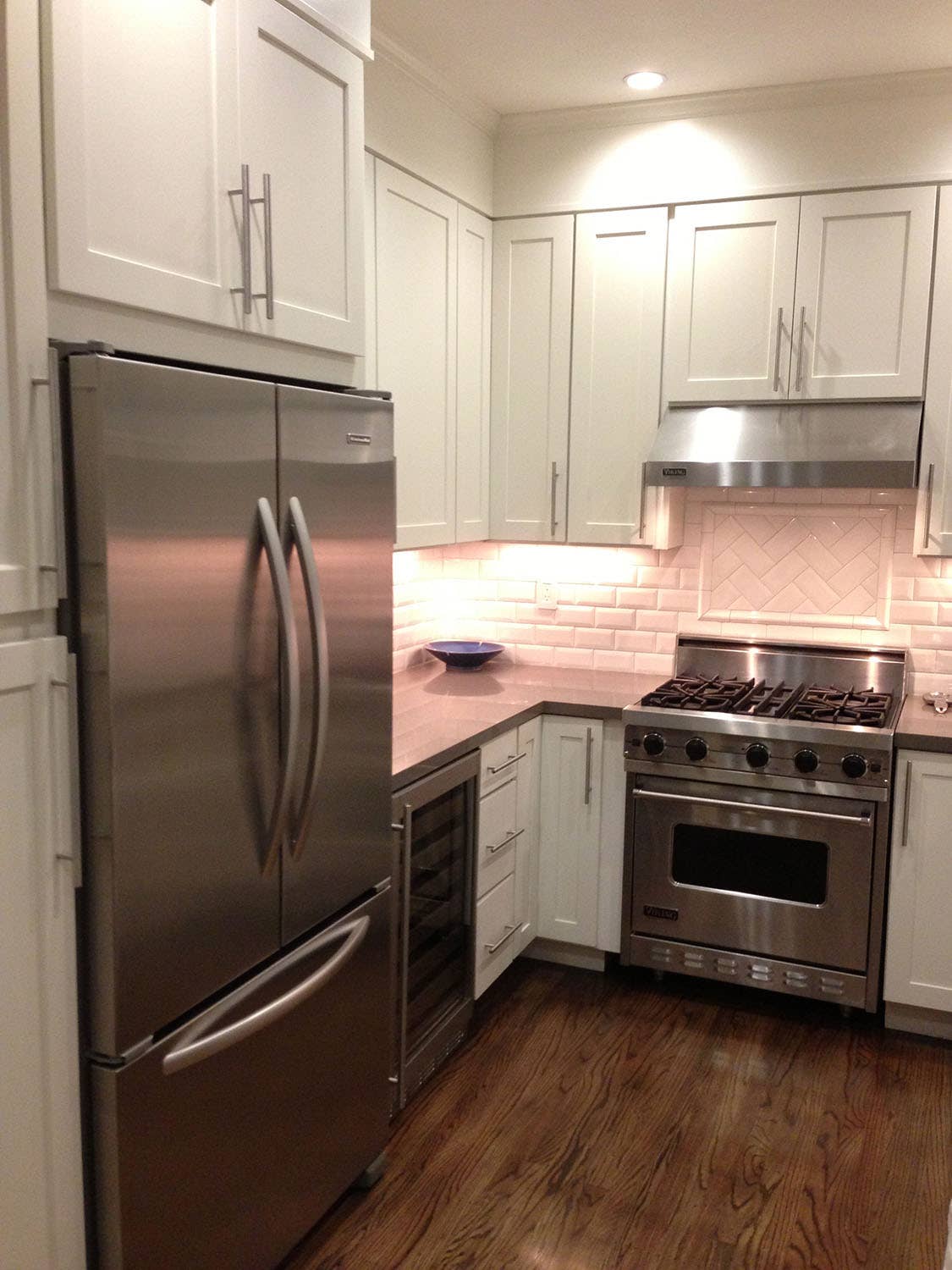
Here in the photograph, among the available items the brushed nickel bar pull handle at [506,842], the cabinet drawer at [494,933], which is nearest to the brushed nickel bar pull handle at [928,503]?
the brushed nickel bar pull handle at [506,842]

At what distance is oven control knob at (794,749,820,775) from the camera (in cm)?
317

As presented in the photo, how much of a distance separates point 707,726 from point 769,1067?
0.97 m

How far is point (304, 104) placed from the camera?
2078mm

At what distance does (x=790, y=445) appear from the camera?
3.40 m

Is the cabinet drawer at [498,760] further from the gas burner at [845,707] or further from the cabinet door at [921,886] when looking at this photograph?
the cabinet door at [921,886]

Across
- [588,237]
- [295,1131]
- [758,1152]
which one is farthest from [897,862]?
[588,237]

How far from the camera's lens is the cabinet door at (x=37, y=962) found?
1.53m

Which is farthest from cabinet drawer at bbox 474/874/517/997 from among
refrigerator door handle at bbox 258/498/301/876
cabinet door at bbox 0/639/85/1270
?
cabinet door at bbox 0/639/85/1270

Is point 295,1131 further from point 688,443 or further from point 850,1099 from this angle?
point 688,443

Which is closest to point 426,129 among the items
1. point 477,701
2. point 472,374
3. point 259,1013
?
point 472,374

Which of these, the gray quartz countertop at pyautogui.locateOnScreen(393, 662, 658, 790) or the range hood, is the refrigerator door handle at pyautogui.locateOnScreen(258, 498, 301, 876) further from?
the range hood

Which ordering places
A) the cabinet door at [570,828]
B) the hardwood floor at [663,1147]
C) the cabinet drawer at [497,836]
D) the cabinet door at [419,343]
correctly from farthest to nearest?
1. the cabinet door at [570,828]
2. the cabinet drawer at [497,836]
3. the cabinet door at [419,343]
4. the hardwood floor at [663,1147]

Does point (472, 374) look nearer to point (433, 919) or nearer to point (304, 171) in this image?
point (304, 171)

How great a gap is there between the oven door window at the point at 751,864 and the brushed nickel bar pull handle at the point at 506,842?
492mm
